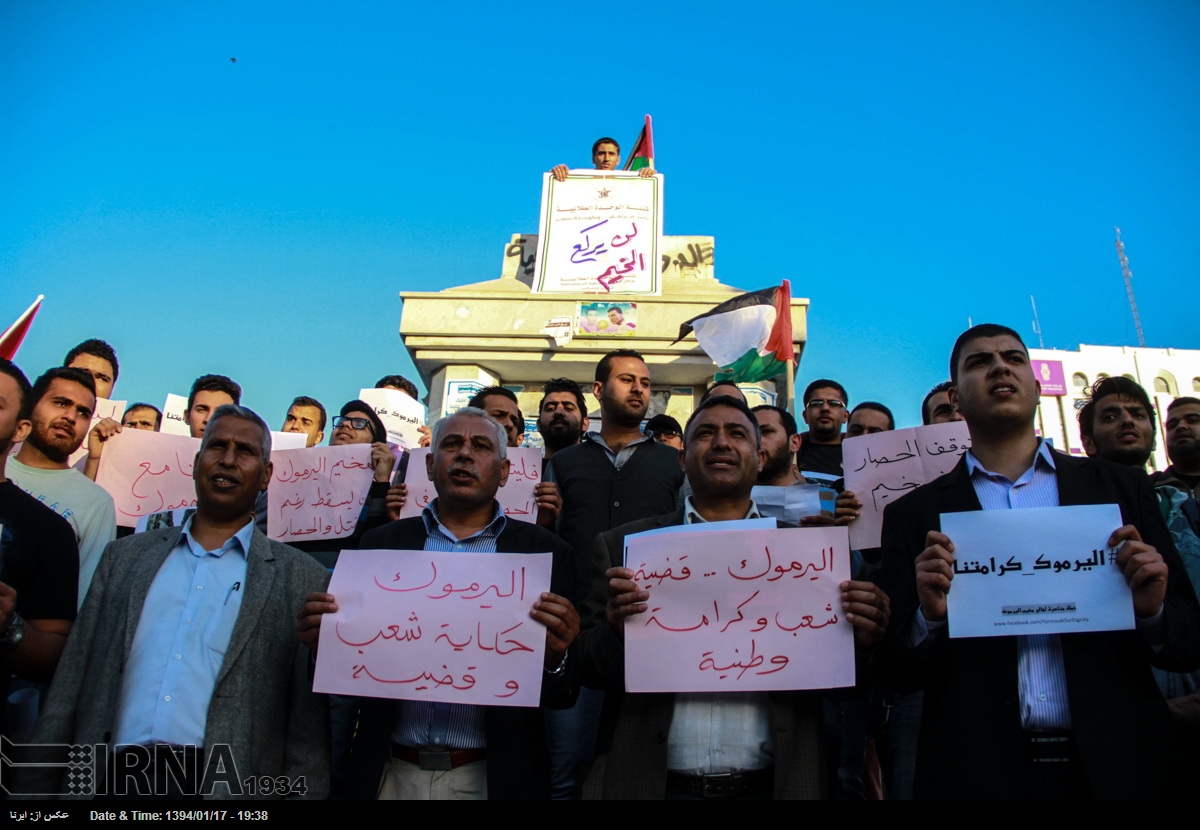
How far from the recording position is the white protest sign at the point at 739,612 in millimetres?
2438

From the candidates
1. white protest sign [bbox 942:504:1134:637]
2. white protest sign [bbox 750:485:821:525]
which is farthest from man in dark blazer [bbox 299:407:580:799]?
white protest sign [bbox 942:504:1134:637]

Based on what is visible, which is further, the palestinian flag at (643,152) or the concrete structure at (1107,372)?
the concrete structure at (1107,372)

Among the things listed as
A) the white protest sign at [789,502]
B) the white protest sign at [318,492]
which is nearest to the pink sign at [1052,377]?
the white protest sign at [789,502]

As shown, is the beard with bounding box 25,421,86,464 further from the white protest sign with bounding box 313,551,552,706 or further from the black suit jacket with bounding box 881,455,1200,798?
the black suit jacket with bounding box 881,455,1200,798

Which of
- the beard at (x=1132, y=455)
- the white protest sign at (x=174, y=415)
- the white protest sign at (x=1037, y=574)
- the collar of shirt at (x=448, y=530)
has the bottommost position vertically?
the white protest sign at (x=1037, y=574)

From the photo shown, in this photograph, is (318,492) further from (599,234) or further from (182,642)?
(599,234)

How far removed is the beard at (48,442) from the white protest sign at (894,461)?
388cm

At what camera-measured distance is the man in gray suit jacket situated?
8.04 ft

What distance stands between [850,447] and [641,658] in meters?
2.04

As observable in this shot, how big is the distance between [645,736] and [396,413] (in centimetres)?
489

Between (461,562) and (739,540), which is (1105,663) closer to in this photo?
(739,540)

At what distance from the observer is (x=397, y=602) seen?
265 cm

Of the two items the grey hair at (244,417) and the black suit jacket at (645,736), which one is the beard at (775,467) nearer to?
the black suit jacket at (645,736)

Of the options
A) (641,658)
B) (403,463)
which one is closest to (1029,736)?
(641,658)
